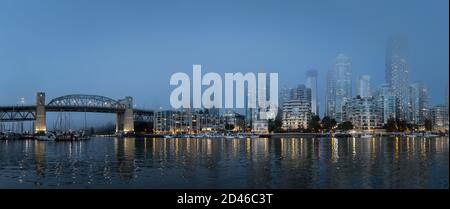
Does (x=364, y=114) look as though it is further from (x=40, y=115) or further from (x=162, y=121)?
(x=40, y=115)

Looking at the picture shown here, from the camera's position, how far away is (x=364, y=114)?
11162 cm

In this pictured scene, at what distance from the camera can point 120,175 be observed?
546 inches

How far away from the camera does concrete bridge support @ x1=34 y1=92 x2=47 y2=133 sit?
76000 mm

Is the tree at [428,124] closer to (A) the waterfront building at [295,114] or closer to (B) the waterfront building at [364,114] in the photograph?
(B) the waterfront building at [364,114]

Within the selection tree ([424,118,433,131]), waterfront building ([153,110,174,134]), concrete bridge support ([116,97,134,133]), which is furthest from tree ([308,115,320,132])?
concrete bridge support ([116,97,134,133])

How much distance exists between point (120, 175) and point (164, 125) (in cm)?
9470

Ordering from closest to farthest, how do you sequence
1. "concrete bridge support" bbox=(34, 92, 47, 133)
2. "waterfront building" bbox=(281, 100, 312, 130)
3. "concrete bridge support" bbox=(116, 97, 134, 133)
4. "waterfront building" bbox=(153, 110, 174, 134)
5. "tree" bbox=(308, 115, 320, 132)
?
"concrete bridge support" bbox=(34, 92, 47, 133), "concrete bridge support" bbox=(116, 97, 134, 133), "tree" bbox=(308, 115, 320, 132), "waterfront building" bbox=(153, 110, 174, 134), "waterfront building" bbox=(281, 100, 312, 130)

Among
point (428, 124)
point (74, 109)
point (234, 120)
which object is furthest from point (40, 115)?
point (428, 124)

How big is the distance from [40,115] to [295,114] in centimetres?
5728

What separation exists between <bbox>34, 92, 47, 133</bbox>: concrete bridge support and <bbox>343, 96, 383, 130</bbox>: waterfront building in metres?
68.4

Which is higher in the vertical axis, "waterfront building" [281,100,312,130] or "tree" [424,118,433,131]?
"waterfront building" [281,100,312,130]

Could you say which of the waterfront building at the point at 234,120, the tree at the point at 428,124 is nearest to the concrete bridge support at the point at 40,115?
the waterfront building at the point at 234,120

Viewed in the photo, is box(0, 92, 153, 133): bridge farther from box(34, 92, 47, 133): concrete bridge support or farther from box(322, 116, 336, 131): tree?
box(322, 116, 336, 131): tree
